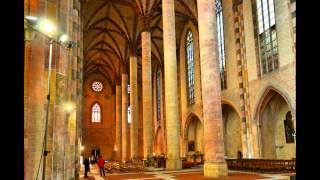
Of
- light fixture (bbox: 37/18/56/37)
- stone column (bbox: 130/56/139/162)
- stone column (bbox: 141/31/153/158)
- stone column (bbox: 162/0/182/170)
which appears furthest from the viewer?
stone column (bbox: 130/56/139/162)

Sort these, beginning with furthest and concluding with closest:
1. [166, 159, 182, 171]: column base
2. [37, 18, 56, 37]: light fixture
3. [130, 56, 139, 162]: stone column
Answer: [130, 56, 139, 162]: stone column → [166, 159, 182, 171]: column base → [37, 18, 56, 37]: light fixture

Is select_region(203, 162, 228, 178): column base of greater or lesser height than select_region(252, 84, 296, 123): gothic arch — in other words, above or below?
below

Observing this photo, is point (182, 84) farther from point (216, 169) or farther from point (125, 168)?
point (216, 169)

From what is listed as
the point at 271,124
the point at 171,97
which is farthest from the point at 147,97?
the point at 271,124

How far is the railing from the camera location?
16.2 meters

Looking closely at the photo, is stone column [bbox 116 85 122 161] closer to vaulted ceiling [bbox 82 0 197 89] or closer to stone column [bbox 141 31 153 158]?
vaulted ceiling [bbox 82 0 197 89]

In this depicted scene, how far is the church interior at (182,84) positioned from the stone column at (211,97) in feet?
0.16

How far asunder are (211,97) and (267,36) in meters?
9.27

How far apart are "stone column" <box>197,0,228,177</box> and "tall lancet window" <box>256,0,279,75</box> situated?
281 inches

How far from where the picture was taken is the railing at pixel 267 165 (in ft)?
53.1

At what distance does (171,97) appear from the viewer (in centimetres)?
2064

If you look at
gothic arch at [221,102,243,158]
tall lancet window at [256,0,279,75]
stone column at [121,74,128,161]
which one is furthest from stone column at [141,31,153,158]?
stone column at [121,74,128,161]

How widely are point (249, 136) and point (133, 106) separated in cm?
1360
